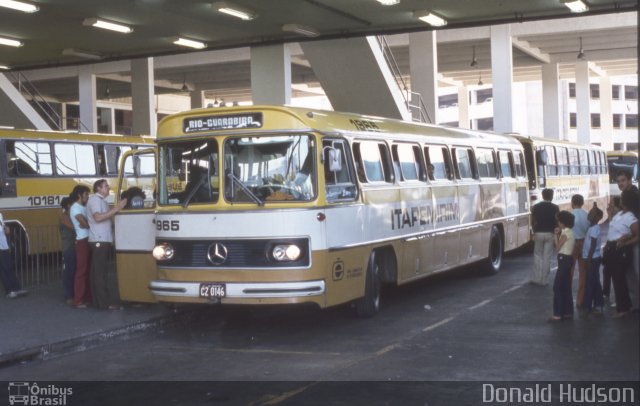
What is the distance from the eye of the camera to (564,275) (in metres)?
12.1

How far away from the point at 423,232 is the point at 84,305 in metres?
5.62

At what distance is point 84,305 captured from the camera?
1369 cm

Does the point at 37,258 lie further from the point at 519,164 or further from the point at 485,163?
the point at 519,164

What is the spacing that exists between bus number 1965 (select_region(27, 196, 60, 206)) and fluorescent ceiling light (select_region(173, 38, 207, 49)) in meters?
4.72

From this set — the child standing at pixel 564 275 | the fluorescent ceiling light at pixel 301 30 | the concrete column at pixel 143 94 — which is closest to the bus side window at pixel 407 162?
the child standing at pixel 564 275

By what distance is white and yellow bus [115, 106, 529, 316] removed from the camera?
11.2 m

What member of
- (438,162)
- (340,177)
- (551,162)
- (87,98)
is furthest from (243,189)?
(87,98)

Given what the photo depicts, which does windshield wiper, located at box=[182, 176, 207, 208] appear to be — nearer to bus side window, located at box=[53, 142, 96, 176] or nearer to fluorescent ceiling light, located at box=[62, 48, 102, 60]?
bus side window, located at box=[53, 142, 96, 176]

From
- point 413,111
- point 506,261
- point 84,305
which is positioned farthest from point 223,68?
point 84,305

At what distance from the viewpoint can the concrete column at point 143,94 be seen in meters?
36.4

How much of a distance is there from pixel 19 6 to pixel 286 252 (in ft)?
30.4

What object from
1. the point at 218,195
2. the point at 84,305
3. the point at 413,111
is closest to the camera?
the point at 218,195

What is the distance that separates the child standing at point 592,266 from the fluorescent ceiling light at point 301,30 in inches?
353

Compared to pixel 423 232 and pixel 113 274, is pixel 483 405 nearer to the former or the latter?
pixel 423 232
